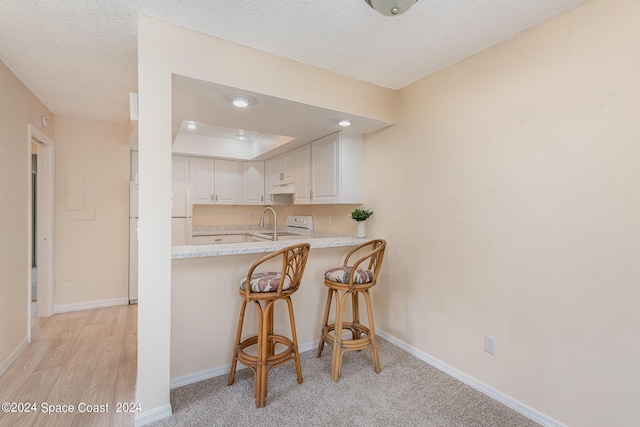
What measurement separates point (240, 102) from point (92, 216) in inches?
114

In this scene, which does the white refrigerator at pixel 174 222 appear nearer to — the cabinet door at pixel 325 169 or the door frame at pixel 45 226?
the door frame at pixel 45 226

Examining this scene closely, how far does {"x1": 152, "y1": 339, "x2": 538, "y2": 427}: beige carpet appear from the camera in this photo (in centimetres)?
174

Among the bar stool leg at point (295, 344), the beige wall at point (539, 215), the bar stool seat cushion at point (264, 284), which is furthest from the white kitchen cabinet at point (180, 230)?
the beige wall at point (539, 215)

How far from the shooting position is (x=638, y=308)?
141cm

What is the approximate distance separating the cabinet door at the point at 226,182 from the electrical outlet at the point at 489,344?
409 cm

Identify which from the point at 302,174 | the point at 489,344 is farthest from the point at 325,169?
the point at 489,344

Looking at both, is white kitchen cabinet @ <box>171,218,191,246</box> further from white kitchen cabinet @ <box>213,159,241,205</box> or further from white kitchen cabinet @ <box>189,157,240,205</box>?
white kitchen cabinet @ <box>213,159,241,205</box>

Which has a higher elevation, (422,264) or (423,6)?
(423,6)

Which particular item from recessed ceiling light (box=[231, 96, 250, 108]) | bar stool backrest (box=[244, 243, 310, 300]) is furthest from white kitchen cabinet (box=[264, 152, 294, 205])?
bar stool backrest (box=[244, 243, 310, 300])

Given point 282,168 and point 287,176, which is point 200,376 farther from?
point 282,168

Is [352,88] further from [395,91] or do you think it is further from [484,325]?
[484,325]

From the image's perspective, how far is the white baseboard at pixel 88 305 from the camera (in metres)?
3.56

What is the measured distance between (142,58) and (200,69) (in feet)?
1.04

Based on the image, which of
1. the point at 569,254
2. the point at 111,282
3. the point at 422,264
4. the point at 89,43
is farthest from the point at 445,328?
the point at 111,282
